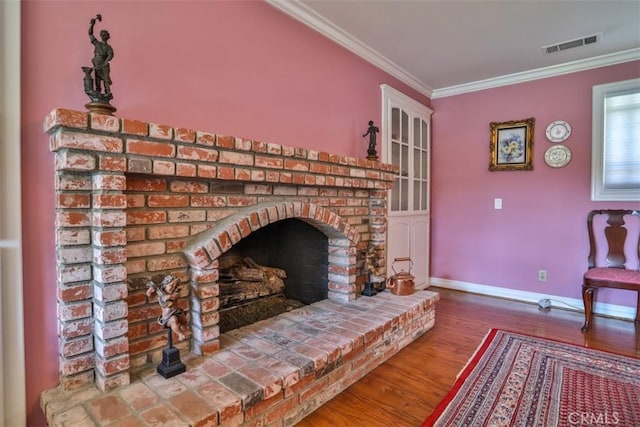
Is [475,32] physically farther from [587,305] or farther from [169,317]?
[169,317]

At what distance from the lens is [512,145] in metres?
3.61

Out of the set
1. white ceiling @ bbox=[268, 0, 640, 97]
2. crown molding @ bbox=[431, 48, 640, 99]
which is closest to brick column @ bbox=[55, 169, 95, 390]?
white ceiling @ bbox=[268, 0, 640, 97]

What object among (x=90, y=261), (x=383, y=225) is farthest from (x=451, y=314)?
(x=90, y=261)

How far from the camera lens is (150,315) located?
1.50 meters

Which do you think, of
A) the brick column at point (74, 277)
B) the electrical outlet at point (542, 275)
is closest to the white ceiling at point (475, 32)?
the brick column at point (74, 277)

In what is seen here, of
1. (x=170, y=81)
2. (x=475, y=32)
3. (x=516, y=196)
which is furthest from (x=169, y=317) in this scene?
(x=516, y=196)

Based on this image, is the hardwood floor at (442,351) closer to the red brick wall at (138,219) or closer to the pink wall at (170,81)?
the red brick wall at (138,219)

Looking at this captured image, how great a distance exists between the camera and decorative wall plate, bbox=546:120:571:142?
3.30m

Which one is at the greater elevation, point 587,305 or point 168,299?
point 168,299

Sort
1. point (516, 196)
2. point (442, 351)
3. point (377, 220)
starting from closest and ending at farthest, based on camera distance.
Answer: point (442, 351), point (377, 220), point (516, 196)

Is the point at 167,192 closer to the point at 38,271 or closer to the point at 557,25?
the point at 38,271

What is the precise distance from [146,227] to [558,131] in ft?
12.5

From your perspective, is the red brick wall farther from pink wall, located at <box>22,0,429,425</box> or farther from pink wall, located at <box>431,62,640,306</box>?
pink wall, located at <box>431,62,640,306</box>

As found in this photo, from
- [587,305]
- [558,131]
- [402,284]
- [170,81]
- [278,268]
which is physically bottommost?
[587,305]
